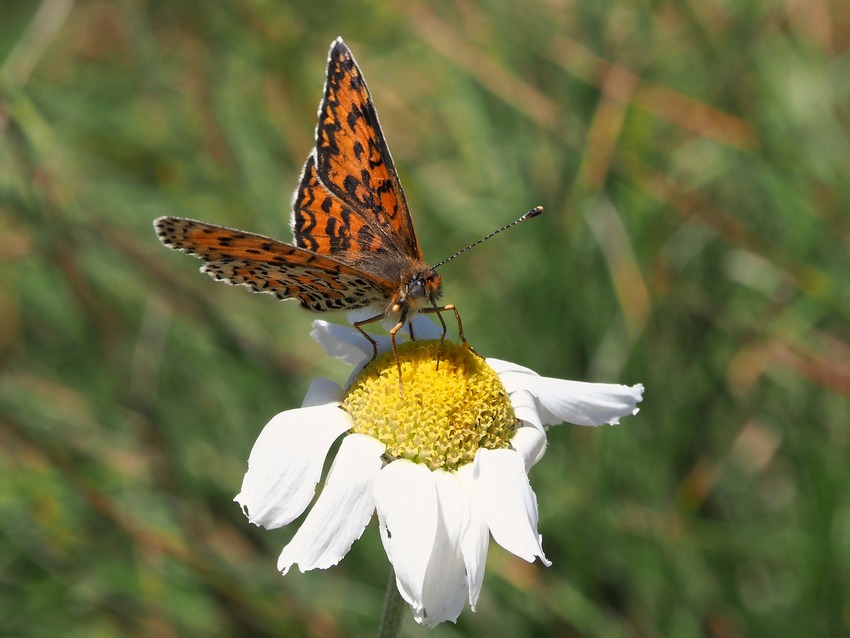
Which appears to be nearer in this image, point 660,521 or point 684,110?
point 660,521

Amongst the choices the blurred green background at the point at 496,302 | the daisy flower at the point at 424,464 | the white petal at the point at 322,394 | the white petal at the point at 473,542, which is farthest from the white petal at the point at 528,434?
the blurred green background at the point at 496,302

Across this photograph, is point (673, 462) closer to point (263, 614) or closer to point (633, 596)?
point (633, 596)

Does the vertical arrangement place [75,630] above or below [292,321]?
below

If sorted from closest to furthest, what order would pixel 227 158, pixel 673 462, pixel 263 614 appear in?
pixel 263 614 → pixel 673 462 → pixel 227 158

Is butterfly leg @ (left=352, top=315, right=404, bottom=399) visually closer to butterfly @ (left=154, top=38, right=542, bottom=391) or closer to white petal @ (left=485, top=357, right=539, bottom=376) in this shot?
butterfly @ (left=154, top=38, right=542, bottom=391)

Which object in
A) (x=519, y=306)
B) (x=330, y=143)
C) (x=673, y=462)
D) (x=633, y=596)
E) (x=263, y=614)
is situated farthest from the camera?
(x=519, y=306)

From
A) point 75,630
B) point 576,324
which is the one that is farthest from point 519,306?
point 75,630

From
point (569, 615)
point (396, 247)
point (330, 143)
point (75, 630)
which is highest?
point (330, 143)

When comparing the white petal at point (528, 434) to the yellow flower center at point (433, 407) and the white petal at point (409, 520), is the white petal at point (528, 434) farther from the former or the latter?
the white petal at point (409, 520)

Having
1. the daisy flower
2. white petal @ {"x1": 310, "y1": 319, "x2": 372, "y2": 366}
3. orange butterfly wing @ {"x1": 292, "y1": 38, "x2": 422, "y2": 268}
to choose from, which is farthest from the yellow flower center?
orange butterfly wing @ {"x1": 292, "y1": 38, "x2": 422, "y2": 268}
